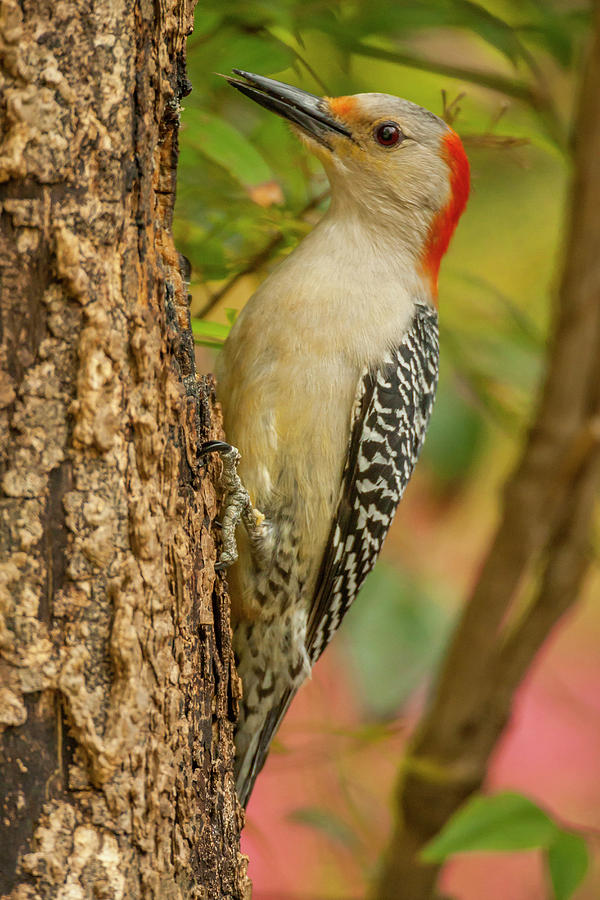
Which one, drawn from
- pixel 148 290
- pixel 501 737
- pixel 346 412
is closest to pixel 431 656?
pixel 501 737

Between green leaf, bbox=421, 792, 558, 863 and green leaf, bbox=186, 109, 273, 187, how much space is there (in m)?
1.73

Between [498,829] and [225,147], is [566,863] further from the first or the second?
[225,147]

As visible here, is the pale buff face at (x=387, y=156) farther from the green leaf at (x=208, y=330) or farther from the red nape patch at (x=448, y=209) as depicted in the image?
the green leaf at (x=208, y=330)

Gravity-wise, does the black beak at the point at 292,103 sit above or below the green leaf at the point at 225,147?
above

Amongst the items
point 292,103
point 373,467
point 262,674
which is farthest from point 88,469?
point 292,103

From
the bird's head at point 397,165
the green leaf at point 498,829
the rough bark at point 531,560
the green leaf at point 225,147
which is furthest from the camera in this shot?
the rough bark at point 531,560

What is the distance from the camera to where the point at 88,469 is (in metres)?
1.65

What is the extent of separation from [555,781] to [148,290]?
5000 millimetres

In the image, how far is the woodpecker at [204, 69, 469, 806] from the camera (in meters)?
2.49

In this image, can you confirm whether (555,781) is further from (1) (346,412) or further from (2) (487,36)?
(2) (487,36)

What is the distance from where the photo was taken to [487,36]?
8.25 ft

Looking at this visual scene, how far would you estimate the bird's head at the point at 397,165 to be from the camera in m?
2.82

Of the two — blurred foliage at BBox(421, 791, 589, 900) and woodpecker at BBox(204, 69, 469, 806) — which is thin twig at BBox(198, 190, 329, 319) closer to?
woodpecker at BBox(204, 69, 469, 806)

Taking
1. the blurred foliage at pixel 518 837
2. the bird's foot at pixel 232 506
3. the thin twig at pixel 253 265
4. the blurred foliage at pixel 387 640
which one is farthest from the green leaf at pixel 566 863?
the thin twig at pixel 253 265
